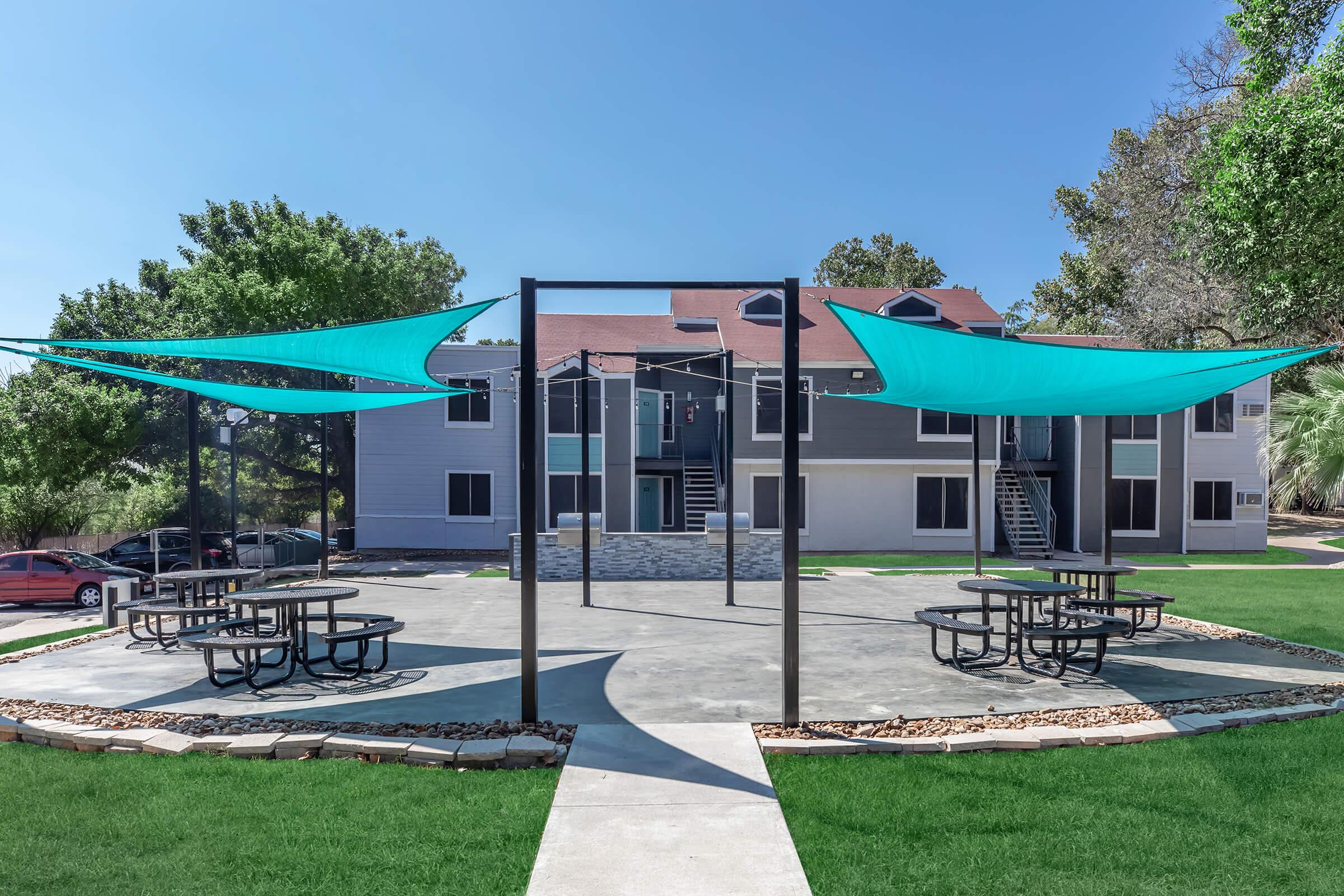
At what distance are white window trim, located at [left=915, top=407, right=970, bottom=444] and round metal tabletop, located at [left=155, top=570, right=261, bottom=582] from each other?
18275 mm

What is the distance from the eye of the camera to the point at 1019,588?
358 inches

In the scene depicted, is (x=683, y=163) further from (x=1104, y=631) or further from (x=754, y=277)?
(x=1104, y=631)

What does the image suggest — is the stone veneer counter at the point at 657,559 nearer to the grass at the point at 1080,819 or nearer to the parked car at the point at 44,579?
the parked car at the point at 44,579

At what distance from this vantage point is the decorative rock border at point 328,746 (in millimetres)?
5785

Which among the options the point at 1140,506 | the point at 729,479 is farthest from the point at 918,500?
the point at 729,479

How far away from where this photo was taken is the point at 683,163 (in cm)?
1561

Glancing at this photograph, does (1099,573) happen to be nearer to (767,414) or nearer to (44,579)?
(767,414)

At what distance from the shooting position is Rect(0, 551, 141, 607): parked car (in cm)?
1775

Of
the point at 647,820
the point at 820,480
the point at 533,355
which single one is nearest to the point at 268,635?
the point at 533,355

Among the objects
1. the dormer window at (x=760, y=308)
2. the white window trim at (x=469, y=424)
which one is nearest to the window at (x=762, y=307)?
the dormer window at (x=760, y=308)

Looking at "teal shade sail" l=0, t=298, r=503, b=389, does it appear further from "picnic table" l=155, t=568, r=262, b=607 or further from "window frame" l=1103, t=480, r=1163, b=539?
"window frame" l=1103, t=480, r=1163, b=539

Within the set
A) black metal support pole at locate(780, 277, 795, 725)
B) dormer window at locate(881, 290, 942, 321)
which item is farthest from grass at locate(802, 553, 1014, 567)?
black metal support pole at locate(780, 277, 795, 725)

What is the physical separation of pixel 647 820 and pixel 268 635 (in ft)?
22.7

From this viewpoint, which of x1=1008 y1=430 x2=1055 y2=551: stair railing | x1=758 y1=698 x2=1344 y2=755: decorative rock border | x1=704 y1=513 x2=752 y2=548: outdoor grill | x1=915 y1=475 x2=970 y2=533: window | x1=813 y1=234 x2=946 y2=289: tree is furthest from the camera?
x1=813 y1=234 x2=946 y2=289: tree
